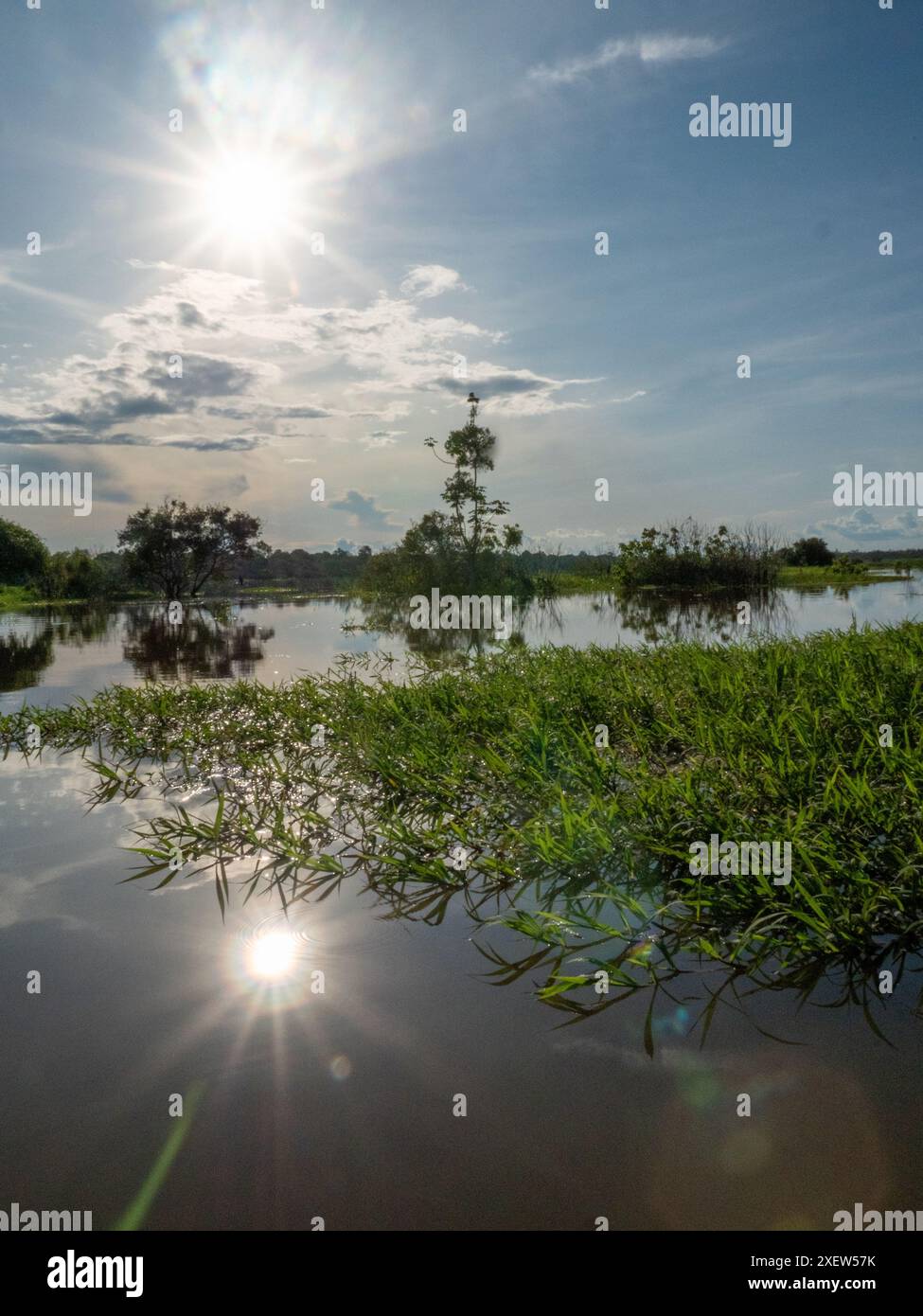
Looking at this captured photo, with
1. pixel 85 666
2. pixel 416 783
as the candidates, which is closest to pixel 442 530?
pixel 85 666

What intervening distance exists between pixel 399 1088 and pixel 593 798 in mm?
2349

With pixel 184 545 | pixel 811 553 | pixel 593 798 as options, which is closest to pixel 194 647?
pixel 593 798

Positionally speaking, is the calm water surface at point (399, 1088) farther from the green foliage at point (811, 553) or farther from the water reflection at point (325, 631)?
the green foliage at point (811, 553)

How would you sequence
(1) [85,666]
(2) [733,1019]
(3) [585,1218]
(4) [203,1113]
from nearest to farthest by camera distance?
(3) [585,1218]
(4) [203,1113]
(2) [733,1019]
(1) [85,666]

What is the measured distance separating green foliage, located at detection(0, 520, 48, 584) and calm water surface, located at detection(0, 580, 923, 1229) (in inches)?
1943

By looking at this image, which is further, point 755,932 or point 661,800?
point 661,800

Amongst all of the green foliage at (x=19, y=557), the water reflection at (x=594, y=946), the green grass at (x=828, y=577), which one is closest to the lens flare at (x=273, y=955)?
the water reflection at (x=594, y=946)

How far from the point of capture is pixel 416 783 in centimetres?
590

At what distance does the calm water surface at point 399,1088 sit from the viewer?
2.39 m

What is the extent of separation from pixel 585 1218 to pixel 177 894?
9.74 ft

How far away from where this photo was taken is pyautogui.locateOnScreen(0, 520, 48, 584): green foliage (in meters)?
47.6

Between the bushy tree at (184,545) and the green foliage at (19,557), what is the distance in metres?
7.51
